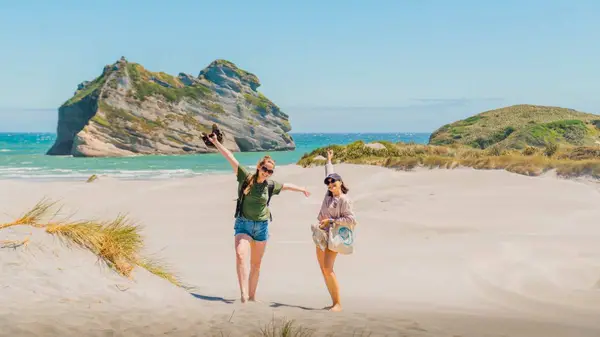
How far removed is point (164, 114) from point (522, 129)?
196ft

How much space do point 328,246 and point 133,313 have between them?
2.06 m

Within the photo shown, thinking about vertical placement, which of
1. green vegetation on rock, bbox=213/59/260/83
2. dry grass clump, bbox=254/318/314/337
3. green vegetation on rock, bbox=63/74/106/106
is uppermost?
green vegetation on rock, bbox=213/59/260/83

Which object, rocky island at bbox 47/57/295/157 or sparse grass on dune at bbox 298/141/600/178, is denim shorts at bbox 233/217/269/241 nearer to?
sparse grass on dune at bbox 298/141/600/178

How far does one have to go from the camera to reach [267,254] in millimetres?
11844

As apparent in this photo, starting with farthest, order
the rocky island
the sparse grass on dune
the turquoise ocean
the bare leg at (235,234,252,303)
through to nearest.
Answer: the rocky island < the turquoise ocean < the sparse grass on dune < the bare leg at (235,234,252,303)

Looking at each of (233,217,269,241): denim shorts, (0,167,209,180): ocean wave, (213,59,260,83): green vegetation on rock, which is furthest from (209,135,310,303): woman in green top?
(213,59,260,83): green vegetation on rock

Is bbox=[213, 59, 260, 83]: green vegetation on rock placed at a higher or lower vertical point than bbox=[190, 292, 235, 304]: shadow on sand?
higher

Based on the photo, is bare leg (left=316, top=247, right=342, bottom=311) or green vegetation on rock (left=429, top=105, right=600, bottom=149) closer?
bare leg (left=316, top=247, right=342, bottom=311)

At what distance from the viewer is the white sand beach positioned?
6.18m

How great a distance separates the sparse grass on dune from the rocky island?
57.0 metres

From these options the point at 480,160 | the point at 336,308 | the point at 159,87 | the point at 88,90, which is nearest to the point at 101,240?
the point at 336,308

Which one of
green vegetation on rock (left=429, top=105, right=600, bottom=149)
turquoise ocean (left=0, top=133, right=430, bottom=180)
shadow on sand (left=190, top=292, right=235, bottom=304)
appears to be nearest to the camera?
shadow on sand (left=190, top=292, right=235, bottom=304)

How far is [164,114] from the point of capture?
95.4 metres

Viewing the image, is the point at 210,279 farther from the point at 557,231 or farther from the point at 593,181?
the point at 593,181
